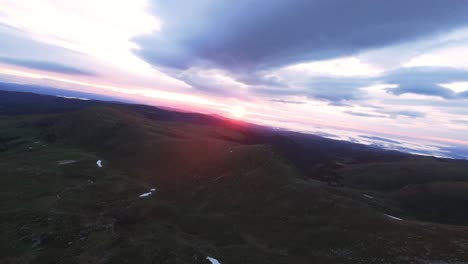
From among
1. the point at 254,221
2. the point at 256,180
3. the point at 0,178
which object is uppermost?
the point at 256,180

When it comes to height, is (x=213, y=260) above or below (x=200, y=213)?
above

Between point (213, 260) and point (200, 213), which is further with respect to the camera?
point (200, 213)

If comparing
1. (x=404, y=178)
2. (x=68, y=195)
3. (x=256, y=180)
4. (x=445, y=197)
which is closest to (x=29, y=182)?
(x=68, y=195)

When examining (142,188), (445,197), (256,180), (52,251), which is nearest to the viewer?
(52,251)

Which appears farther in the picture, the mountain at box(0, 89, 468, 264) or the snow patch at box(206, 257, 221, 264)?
the mountain at box(0, 89, 468, 264)

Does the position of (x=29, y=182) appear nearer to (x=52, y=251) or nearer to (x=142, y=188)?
(x=142, y=188)

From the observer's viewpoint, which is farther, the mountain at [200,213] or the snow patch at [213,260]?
the mountain at [200,213]

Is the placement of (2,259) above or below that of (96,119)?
below

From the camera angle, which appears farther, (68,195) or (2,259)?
(68,195)

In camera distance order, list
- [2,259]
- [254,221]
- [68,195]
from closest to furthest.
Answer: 1. [2,259]
2. [254,221]
3. [68,195]
